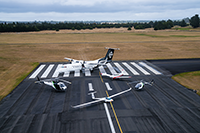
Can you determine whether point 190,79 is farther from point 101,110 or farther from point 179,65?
point 101,110

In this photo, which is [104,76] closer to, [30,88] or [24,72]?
[30,88]

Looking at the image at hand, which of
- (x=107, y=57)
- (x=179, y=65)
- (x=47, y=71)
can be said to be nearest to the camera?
(x=47, y=71)

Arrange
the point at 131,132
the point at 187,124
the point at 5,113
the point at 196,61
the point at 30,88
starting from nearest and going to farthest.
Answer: the point at 131,132
the point at 187,124
the point at 5,113
the point at 30,88
the point at 196,61

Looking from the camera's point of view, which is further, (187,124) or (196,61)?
(196,61)

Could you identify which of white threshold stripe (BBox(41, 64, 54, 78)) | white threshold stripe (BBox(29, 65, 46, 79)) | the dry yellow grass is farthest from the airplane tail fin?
white threshold stripe (BBox(29, 65, 46, 79))

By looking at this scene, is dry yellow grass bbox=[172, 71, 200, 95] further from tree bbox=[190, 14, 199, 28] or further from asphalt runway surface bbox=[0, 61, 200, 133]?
tree bbox=[190, 14, 199, 28]

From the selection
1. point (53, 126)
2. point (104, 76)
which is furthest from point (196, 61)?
point (53, 126)

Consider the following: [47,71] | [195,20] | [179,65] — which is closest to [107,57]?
[47,71]

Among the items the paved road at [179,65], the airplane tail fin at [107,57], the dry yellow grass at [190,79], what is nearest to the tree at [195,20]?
the paved road at [179,65]
